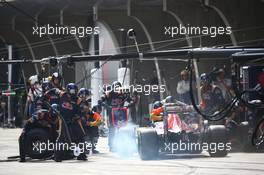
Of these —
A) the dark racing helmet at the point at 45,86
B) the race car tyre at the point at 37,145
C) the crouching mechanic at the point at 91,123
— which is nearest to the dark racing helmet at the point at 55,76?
the dark racing helmet at the point at 45,86

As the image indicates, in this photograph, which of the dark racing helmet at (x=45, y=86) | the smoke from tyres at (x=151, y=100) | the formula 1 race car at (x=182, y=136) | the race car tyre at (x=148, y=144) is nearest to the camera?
the smoke from tyres at (x=151, y=100)

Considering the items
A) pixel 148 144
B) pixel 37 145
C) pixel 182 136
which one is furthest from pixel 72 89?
pixel 182 136

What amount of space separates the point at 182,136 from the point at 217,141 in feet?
2.48

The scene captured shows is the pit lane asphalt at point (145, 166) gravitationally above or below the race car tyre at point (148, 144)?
below

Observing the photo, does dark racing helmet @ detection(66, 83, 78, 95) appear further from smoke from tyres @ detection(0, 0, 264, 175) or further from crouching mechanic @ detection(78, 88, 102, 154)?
crouching mechanic @ detection(78, 88, 102, 154)

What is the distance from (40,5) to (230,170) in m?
19.3

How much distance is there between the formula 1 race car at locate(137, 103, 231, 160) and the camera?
16.0 m

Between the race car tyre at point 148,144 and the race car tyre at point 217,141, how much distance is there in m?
1.18

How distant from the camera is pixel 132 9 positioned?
29.3 metres

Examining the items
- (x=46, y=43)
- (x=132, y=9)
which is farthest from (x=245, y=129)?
(x=46, y=43)

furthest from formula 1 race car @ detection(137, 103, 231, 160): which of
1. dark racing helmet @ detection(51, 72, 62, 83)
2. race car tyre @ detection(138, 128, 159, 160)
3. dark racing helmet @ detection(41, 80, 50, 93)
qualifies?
dark racing helmet @ detection(41, 80, 50, 93)

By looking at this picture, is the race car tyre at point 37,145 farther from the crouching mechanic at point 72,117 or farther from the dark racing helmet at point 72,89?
the dark racing helmet at point 72,89

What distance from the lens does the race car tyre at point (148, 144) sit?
15820mm

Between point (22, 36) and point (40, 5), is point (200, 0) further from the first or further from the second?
point (22, 36)
